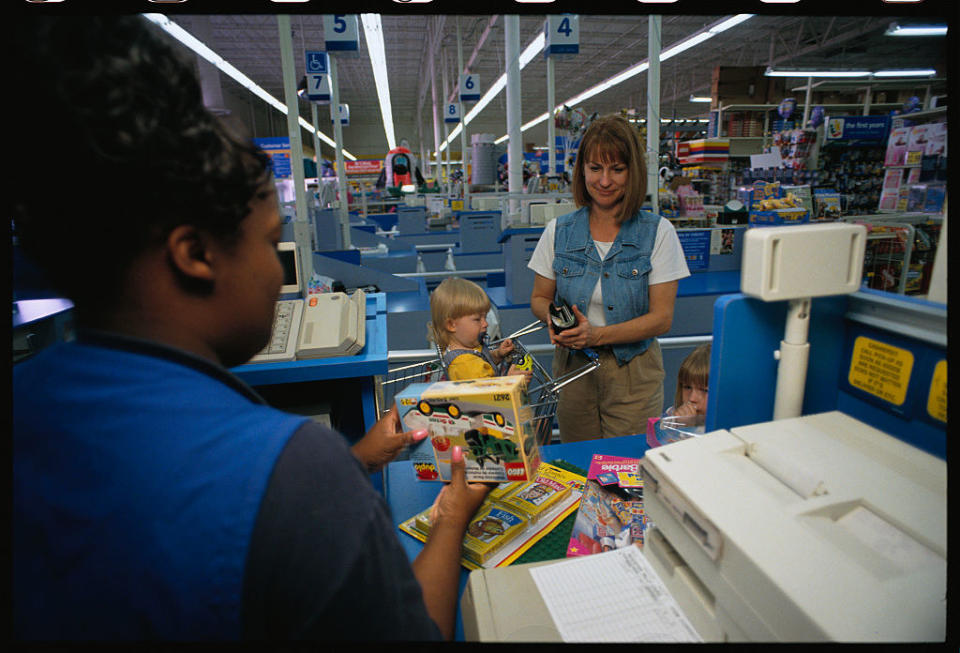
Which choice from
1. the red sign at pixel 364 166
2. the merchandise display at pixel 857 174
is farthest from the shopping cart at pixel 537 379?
the red sign at pixel 364 166

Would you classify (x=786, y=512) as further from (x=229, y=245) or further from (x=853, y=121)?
(x=853, y=121)

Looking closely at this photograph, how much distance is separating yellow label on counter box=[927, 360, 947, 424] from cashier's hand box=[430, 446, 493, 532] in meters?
0.83

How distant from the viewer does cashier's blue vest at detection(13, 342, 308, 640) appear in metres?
0.54

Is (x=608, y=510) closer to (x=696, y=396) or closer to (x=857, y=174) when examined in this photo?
(x=696, y=396)

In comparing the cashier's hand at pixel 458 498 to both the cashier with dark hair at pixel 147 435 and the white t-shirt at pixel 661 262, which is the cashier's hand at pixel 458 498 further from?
the white t-shirt at pixel 661 262

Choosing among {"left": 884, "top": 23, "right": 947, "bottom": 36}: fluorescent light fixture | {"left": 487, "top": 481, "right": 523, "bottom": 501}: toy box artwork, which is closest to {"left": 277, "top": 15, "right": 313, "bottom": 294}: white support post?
{"left": 487, "top": 481, "right": 523, "bottom": 501}: toy box artwork

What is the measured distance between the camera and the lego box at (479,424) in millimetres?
1083

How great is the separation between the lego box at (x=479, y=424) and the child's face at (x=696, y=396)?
1.00 meters

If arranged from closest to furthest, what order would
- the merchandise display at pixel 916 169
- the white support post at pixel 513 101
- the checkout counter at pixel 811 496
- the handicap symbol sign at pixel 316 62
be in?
1. the checkout counter at pixel 811 496
2. the merchandise display at pixel 916 169
3. the white support post at pixel 513 101
4. the handicap symbol sign at pixel 316 62

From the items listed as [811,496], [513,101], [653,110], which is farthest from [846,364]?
[513,101]

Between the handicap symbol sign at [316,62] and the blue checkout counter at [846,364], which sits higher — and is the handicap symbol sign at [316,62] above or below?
above

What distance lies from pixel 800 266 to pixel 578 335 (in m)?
1.11

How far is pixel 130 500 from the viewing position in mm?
544

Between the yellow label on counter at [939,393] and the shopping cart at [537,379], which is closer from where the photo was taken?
the yellow label on counter at [939,393]
